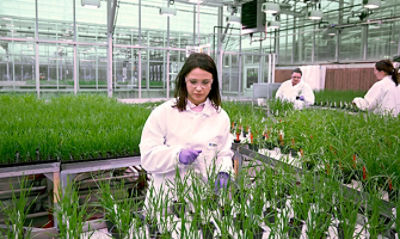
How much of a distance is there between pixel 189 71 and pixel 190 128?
31 centimetres

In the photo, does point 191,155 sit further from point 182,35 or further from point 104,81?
point 182,35

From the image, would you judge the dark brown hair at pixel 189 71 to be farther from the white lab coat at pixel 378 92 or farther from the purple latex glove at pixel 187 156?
the white lab coat at pixel 378 92

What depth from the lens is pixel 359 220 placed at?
124 cm

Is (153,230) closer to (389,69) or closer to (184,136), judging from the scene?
(184,136)

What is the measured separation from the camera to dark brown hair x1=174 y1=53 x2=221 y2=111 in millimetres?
1566

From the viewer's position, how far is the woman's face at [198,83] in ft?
5.10

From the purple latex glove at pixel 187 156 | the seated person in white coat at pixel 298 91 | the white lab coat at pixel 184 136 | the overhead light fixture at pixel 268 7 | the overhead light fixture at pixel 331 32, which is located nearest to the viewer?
the purple latex glove at pixel 187 156

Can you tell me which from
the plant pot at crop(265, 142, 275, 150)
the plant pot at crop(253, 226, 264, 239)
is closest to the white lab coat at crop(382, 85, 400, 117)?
the plant pot at crop(265, 142, 275, 150)

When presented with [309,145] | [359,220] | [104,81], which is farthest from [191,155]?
[104,81]

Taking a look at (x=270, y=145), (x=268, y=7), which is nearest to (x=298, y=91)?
(x=268, y=7)

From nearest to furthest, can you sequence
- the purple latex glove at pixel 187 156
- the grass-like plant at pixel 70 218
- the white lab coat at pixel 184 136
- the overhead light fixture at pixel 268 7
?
the grass-like plant at pixel 70 218 < the purple latex glove at pixel 187 156 < the white lab coat at pixel 184 136 < the overhead light fixture at pixel 268 7

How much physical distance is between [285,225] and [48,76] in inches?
449

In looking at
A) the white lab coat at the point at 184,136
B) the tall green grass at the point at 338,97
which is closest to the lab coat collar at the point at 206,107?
the white lab coat at the point at 184,136

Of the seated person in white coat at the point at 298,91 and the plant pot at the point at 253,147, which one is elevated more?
the seated person in white coat at the point at 298,91
